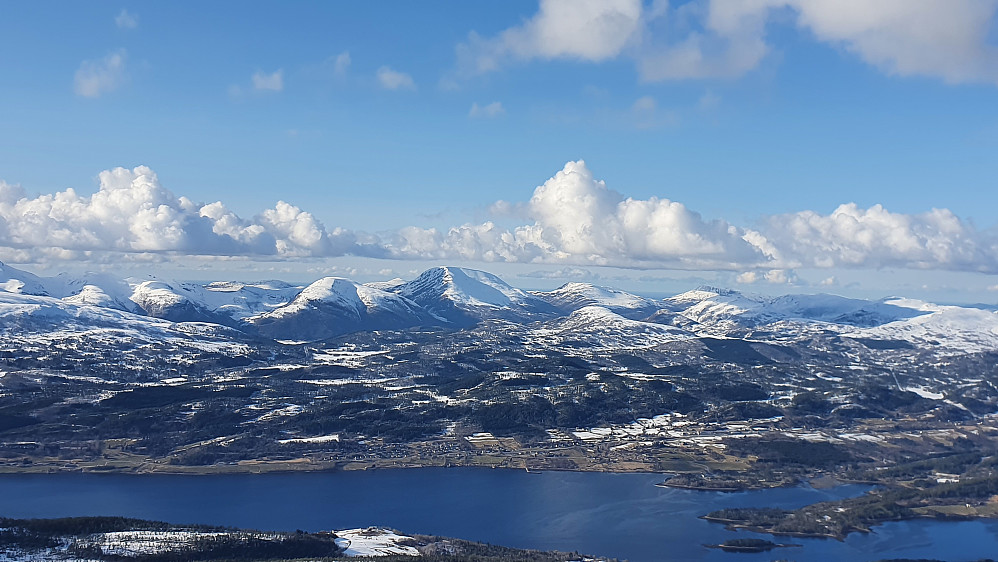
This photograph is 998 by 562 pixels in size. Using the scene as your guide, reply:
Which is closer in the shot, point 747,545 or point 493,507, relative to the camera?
point 747,545

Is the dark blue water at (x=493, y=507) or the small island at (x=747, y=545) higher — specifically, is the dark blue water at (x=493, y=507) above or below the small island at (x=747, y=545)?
below

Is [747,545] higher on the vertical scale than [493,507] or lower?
higher

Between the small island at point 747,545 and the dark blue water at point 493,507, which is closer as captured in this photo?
the small island at point 747,545

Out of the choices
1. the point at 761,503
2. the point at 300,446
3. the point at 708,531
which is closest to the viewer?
the point at 708,531

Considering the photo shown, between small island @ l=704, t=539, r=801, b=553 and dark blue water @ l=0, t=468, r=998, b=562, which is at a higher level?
small island @ l=704, t=539, r=801, b=553

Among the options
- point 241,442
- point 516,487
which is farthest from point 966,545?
point 241,442

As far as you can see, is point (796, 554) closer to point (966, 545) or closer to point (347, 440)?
point (966, 545)

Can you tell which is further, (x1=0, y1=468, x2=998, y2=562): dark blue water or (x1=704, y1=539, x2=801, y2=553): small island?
(x1=0, y1=468, x2=998, y2=562): dark blue water

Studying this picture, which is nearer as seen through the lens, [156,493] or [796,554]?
[796,554]
